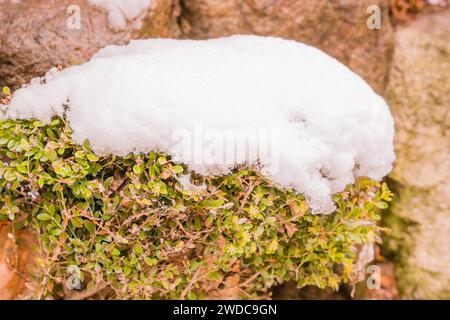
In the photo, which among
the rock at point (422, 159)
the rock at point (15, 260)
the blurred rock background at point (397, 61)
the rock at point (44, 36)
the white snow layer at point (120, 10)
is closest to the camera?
the rock at point (15, 260)

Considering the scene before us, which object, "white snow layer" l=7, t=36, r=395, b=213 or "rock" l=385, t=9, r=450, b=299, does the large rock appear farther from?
"white snow layer" l=7, t=36, r=395, b=213

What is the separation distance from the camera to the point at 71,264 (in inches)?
100.0

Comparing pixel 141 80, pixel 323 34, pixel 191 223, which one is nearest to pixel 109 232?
pixel 191 223

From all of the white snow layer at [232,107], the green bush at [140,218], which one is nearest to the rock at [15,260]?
the green bush at [140,218]

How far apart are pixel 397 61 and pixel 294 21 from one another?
987 millimetres

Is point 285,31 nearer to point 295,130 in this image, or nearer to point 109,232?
point 295,130

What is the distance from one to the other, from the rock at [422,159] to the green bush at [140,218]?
1153 millimetres

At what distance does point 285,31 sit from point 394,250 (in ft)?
6.29

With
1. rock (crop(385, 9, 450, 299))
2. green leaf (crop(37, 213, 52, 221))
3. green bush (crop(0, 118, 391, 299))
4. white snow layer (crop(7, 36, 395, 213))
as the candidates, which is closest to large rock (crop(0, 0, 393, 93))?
rock (crop(385, 9, 450, 299))

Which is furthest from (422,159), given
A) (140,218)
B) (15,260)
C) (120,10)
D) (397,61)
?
(15,260)

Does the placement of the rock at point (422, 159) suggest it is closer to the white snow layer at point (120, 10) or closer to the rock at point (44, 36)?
the white snow layer at point (120, 10)

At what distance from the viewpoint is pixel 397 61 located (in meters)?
3.91

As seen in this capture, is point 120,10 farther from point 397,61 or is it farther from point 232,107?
point 397,61

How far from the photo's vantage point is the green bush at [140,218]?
2.35 m
